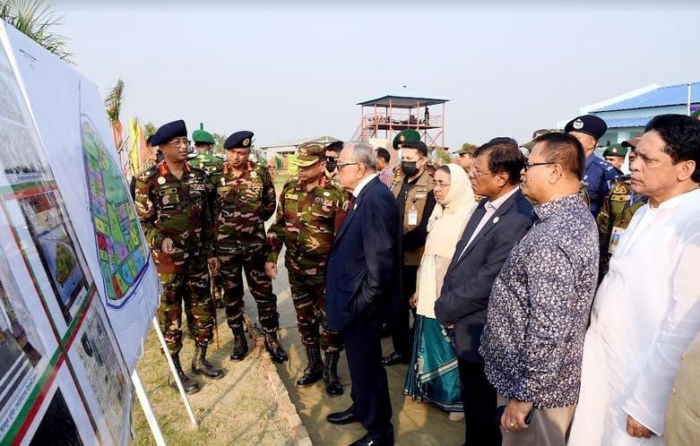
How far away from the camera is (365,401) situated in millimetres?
2893

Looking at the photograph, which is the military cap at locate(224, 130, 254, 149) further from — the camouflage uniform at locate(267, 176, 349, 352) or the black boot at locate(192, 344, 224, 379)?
the black boot at locate(192, 344, 224, 379)

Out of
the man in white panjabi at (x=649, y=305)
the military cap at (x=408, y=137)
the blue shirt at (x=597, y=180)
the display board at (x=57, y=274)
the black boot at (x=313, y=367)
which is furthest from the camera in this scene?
the military cap at (x=408, y=137)

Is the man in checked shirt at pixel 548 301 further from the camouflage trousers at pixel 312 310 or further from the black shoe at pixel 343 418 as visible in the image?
the camouflage trousers at pixel 312 310

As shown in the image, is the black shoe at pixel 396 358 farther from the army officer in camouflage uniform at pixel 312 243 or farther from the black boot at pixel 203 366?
the black boot at pixel 203 366

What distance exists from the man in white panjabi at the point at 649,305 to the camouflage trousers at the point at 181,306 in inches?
122

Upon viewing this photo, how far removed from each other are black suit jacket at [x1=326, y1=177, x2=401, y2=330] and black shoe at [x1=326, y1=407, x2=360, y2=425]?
3.14 feet

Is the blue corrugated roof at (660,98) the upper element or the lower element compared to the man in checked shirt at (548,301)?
lower

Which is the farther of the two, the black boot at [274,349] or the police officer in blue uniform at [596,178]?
the black boot at [274,349]

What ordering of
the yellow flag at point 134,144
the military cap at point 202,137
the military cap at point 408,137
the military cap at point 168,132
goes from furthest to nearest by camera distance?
the yellow flag at point 134,144, the military cap at point 202,137, the military cap at point 408,137, the military cap at point 168,132


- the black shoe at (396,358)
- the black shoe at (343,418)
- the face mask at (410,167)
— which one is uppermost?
the face mask at (410,167)

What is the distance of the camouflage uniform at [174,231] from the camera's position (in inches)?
144

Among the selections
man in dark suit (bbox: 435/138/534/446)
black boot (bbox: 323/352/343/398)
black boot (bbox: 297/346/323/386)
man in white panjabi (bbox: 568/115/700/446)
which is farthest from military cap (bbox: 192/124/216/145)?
man in white panjabi (bbox: 568/115/700/446)

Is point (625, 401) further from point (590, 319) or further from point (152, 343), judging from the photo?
point (152, 343)

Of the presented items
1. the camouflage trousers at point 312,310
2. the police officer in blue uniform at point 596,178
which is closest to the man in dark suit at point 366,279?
the camouflage trousers at point 312,310
